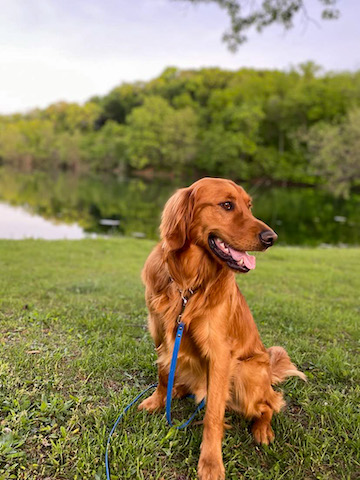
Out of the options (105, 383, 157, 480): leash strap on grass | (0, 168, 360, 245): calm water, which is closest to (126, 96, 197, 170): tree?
(0, 168, 360, 245): calm water

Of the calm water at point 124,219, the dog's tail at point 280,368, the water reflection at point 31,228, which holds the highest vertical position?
the dog's tail at point 280,368

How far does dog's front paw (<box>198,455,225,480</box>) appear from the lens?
224 centimetres

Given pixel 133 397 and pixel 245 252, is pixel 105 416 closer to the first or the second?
pixel 133 397

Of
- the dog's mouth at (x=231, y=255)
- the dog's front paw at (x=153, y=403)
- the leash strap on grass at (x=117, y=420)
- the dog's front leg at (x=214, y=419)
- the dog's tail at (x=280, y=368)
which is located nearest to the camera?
the leash strap on grass at (x=117, y=420)

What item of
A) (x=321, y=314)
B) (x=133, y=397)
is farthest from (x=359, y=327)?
(x=133, y=397)

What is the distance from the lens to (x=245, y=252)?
2.44m

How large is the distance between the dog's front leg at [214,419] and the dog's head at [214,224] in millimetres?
669

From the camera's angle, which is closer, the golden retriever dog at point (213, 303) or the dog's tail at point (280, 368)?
the golden retriever dog at point (213, 303)

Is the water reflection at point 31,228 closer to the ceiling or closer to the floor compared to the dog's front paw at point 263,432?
closer to the floor

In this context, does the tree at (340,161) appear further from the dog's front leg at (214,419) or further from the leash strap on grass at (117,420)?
the dog's front leg at (214,419)

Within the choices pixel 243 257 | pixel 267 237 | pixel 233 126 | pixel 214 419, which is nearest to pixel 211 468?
pixel 214 419

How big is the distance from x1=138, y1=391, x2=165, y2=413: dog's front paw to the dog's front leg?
1.79ft

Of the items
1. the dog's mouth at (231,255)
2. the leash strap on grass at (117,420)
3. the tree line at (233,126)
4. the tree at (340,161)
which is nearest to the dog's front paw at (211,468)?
the leash strap on grass at (117,420)

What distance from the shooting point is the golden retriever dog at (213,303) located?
94.2 inches
